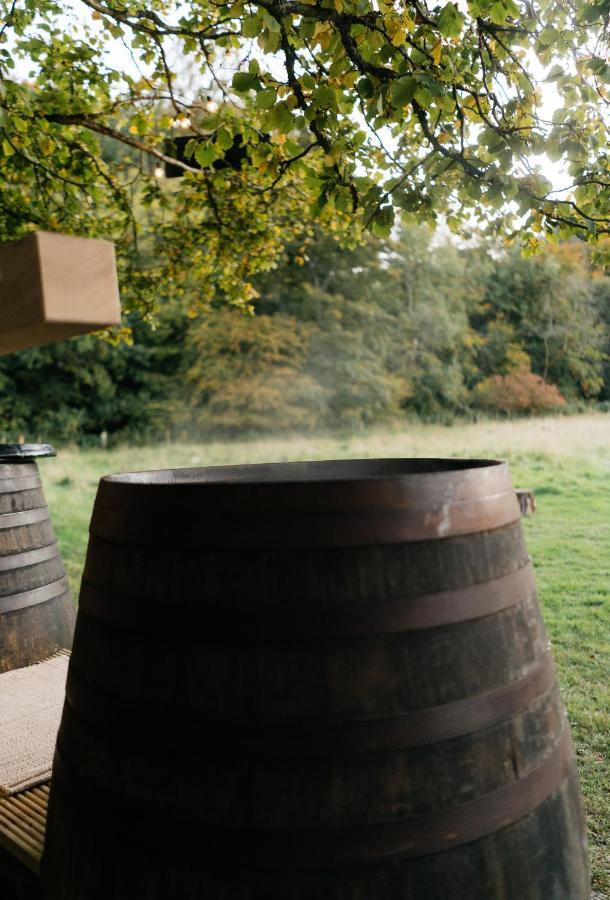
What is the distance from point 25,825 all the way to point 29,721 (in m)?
0.67

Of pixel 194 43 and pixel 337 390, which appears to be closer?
pixel 194 43

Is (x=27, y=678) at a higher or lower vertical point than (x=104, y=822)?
lower

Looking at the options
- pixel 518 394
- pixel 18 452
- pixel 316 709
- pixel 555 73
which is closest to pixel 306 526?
pixel 316 709

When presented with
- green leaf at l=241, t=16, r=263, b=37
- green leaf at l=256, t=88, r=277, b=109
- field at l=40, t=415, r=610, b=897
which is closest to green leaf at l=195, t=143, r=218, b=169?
green leaf at l=256, t=88, r=277, b=109

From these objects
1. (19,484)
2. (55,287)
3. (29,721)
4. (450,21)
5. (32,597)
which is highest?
(450,21)

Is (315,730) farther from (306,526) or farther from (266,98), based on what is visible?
(266,98)

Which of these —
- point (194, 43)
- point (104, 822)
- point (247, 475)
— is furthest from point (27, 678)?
point (194, 43)

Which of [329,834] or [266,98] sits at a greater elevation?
[266,98]

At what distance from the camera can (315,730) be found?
4.00ft

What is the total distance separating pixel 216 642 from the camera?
126 centimetres

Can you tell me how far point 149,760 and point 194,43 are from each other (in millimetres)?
4693

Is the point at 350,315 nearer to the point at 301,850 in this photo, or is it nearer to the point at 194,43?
the point at 194,43

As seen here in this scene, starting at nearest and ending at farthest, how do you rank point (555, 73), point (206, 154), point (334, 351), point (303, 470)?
point (303, 470)
point (555, 73)
point (206, 154)
point (334, 351)

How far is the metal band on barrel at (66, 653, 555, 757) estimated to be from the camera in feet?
3.99
